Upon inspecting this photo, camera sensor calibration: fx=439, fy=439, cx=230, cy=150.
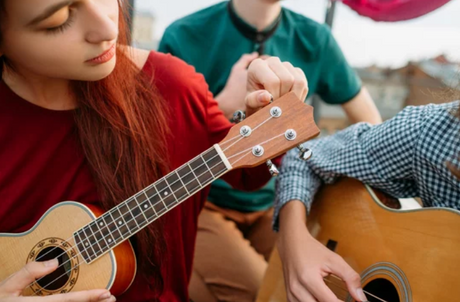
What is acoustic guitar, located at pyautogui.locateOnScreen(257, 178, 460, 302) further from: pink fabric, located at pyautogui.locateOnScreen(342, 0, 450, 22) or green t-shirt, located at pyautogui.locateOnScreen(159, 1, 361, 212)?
pink fabric, located at pyautogui.locateOnScreen(342, 0, 450, 22)

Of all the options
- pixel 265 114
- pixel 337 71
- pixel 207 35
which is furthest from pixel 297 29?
pixel 265 114

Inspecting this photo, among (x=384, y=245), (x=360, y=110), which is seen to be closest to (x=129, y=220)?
(x=384, y=245)

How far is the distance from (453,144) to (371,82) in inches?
80.2

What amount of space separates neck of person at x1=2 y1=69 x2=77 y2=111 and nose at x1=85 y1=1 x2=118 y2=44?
0.20m

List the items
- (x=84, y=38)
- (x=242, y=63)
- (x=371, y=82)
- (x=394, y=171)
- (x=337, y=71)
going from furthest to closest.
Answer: (x=371, y=82), (x=337, y=71), (x=242, y=63), (x=394, y=171), (x=84, y=38)

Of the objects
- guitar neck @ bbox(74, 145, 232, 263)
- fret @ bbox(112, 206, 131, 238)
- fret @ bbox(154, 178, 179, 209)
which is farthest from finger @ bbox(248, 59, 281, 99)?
fret @ bbox(112, 206, 131, 238)

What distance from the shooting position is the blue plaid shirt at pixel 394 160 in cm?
82

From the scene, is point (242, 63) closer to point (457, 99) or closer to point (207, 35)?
point (207, 35)

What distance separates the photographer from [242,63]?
3.74 ft

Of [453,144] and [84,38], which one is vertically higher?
[84,38]

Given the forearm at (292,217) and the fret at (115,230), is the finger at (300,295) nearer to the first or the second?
the forearm at (292,217)

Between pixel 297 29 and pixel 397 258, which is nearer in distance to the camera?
pixel 397 258

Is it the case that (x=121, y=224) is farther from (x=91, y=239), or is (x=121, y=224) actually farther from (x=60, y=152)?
(x=60, y=152)

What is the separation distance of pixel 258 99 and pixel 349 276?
0.36 m
